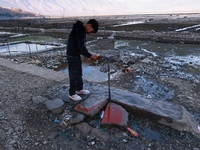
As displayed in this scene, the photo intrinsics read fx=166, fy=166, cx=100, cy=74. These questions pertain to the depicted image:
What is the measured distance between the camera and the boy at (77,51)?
10.6 ft

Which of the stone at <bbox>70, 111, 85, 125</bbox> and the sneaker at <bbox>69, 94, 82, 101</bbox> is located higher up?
the sneaker at <bbox>69, 94, 82, 101</bbox>

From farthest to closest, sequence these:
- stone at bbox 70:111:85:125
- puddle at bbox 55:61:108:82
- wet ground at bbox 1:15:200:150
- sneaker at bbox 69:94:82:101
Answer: puddle at bbox 55:61:108:82 < sneaker at bbox 69:94:82:101 < stone at bbox 70:111:85:125 < wet ground at bbox 1:15:200:150

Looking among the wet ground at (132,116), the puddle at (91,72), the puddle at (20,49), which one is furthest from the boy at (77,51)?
the puddle at (20,49)

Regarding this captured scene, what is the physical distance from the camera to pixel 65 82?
514cm

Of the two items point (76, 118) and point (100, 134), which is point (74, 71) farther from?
point (100, 134)

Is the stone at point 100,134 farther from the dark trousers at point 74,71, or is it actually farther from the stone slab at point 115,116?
the dark trousers at point 74,71

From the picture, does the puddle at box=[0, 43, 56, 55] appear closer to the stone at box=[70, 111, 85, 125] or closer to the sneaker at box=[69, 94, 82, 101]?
the sneaker at box=[69, 94, 82, 101]

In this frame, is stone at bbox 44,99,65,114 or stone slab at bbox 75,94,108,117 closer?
stone slab at bbox 75,94,108,117

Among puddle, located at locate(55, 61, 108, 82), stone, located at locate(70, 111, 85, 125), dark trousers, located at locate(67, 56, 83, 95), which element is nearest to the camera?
stone, located at locate(70, 111, 85, 125)

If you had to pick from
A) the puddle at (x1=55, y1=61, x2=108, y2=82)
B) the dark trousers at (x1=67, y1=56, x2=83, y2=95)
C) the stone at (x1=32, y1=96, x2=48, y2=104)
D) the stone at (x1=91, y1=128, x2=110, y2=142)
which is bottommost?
the puddle at (x1=55, y1=61, x2=108, y2=82)

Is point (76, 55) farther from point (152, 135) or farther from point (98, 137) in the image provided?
point (152, 135)

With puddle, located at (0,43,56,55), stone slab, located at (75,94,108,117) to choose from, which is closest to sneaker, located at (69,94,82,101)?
stone slab, located at (75,94,108,117)

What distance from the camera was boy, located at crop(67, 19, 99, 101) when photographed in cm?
322

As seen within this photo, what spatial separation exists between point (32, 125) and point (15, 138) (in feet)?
1.32
